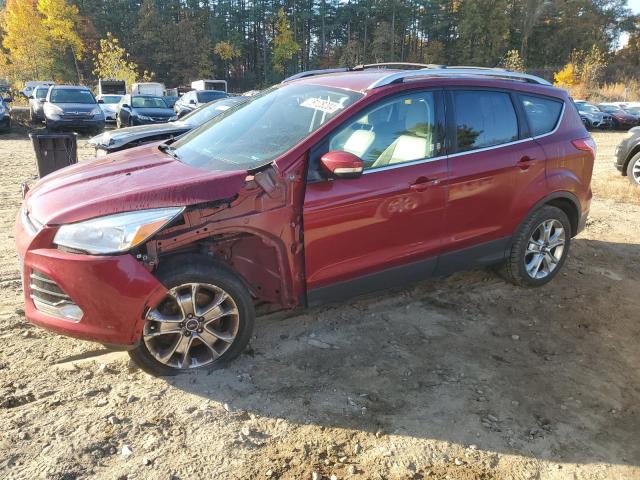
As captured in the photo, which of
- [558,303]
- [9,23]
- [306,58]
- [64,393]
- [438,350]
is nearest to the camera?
[64,393]

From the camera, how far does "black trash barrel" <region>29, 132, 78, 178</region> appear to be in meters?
7.17

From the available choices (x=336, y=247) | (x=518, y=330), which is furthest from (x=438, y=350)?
(x=336, y=247)

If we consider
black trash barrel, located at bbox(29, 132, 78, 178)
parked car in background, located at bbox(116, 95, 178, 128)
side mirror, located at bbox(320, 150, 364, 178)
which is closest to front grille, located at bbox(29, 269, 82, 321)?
side mirror, located at bbox(320, 150, 364, 178)

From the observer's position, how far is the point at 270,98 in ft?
13.5

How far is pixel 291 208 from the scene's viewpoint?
3.16 metres

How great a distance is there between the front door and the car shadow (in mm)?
443

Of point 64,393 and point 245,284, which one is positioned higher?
point 245,284

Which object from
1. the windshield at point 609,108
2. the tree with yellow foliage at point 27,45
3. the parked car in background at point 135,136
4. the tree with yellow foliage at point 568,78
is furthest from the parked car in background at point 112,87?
the tree with yellow foliage at point 568,78

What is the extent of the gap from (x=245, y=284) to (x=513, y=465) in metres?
1.82

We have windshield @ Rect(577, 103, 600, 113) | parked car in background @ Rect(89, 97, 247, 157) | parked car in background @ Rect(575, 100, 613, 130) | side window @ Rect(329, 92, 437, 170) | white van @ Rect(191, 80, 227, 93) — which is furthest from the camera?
white van @ Rect(191, 80, 227, 93)

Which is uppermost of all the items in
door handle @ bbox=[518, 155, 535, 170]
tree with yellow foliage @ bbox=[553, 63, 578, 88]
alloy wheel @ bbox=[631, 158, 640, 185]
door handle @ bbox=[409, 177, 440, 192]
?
tree with yellow foliage @ bbox=[553, 63, 578, 88]

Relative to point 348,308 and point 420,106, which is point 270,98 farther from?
point 348,308

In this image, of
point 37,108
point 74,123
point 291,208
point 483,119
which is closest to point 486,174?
point 483,119

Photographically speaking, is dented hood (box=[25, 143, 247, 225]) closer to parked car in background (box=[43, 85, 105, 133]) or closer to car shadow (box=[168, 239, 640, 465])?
car shadow (box=[168, 239, 640, 465])
